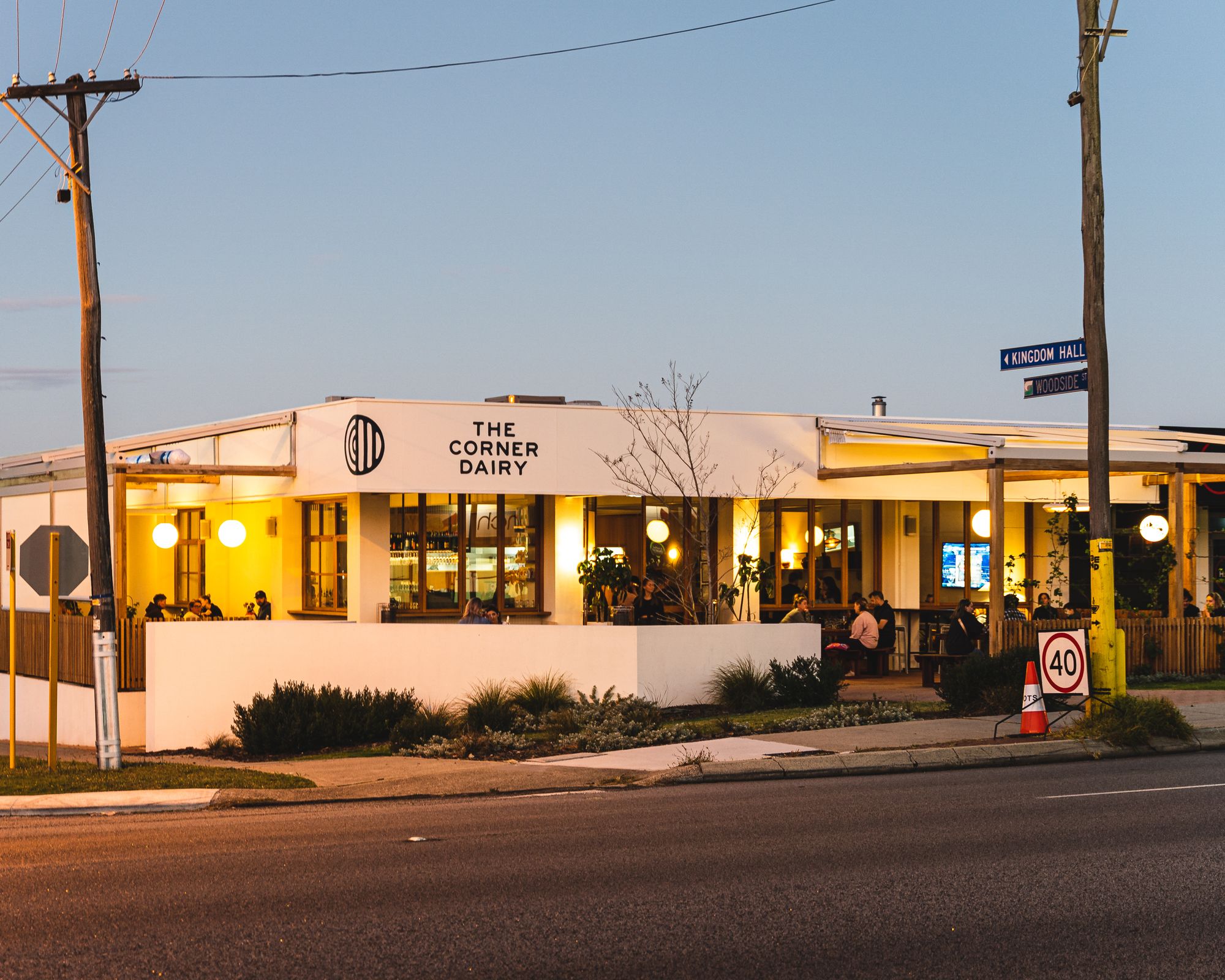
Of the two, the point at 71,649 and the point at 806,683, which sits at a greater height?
the point at 71,649

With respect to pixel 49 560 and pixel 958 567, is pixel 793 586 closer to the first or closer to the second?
pixel 958 567

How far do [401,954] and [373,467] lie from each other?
593 inches

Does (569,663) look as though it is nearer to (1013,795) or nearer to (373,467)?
(373,467)

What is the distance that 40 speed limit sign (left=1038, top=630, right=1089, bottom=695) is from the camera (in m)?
15.4

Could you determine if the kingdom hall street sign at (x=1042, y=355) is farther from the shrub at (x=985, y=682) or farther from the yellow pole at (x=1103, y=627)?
the shrub at (x=985, y=682)

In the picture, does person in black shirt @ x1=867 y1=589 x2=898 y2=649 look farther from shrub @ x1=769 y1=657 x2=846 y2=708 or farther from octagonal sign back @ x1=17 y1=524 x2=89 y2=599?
octagonal sign back @ x1=17 y1=524 x2=89 y2=599

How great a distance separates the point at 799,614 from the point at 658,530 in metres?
2.82

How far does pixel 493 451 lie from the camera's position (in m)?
21.7

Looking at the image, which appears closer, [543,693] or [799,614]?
[543,693]

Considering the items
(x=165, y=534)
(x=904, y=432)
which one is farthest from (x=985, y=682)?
(x=165, y=534)

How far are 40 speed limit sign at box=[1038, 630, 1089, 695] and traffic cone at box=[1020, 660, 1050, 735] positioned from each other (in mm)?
155

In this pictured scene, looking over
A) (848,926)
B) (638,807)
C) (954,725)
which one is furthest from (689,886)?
(954,725)

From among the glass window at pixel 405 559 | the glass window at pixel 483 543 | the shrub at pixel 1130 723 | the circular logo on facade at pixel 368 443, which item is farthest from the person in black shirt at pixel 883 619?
the circular logo on facade at pixel 368 443

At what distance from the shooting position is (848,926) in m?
6.95
